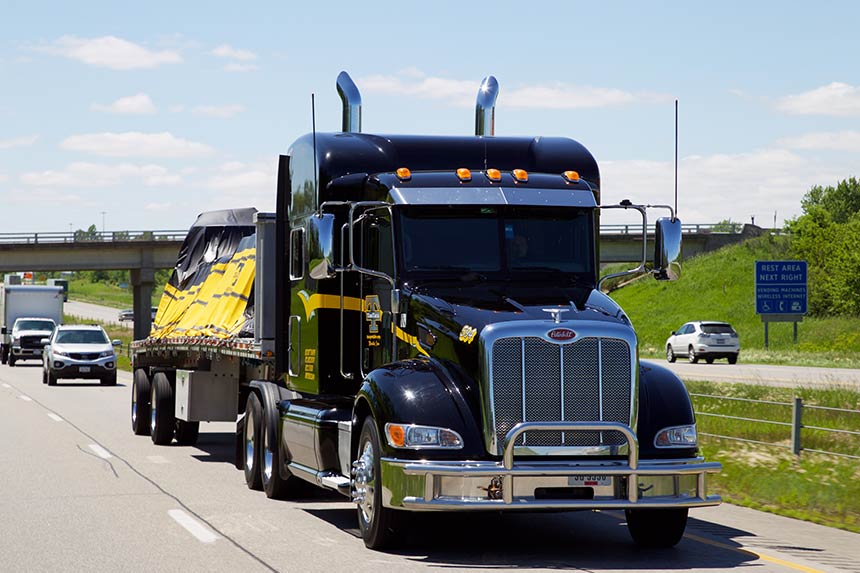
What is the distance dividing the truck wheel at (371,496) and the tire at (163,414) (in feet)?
31.8

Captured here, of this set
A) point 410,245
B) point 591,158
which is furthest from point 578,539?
point 591,158

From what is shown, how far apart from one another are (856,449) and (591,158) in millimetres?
7128

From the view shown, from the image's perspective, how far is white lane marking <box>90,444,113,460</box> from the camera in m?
18.4

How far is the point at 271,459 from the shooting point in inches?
549

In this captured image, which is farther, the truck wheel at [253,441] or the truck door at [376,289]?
the truck wheel at [253,441]

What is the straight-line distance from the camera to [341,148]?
12930mm

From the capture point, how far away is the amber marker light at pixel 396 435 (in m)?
10.1

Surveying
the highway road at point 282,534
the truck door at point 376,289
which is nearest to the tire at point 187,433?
the highway road at point 282,534

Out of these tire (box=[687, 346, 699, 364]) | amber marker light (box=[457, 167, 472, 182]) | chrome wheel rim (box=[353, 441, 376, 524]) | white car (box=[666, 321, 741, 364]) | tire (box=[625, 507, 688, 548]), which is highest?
amber marker light (box=[457, 167, 472, 182])

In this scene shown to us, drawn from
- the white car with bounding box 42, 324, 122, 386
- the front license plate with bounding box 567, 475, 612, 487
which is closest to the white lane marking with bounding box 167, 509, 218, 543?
the front license plate with bounding box 567, 475, 612, 487

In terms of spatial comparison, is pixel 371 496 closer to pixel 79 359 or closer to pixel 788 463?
pixel 788 463

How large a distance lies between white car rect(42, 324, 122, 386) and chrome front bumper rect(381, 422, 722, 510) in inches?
1257

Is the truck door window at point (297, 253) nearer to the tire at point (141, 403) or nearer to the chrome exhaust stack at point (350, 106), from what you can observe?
the chrome exhaust stack at point (350, 106)

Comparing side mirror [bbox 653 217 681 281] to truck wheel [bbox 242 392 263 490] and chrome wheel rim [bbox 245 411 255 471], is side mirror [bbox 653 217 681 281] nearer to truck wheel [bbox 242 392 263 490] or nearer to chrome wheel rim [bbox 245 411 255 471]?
truck wheel [bbox 242 392 263 490]
